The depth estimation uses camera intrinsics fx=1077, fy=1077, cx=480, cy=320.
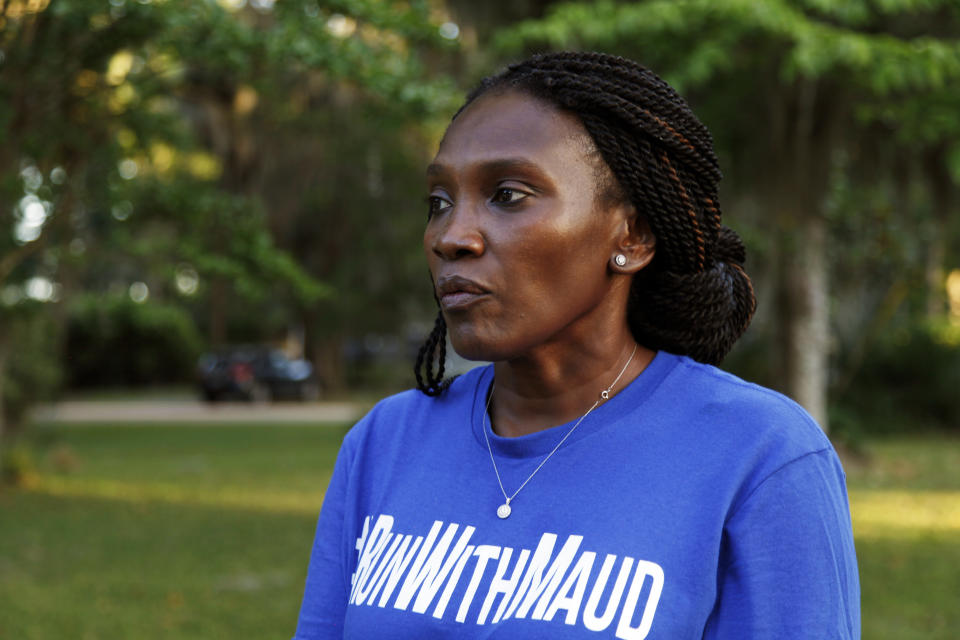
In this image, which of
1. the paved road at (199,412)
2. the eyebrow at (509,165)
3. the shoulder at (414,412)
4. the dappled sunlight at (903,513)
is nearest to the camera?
the eyebrow at (509,165)

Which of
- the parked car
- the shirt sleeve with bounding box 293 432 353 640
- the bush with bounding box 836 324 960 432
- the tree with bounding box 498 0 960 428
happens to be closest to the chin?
the shirt sleeve with bounding box 293 432 353 640

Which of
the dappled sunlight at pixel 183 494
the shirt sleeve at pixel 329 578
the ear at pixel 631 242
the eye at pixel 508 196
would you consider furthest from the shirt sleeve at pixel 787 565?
the dappled sunlight at pixel 183 494

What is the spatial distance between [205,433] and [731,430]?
18653 millimetres

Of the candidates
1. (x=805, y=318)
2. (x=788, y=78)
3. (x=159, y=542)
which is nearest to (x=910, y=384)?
(x=805, y=318)

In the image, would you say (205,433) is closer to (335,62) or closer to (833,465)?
(335,62)

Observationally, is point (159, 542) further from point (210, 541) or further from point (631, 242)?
point (631, 242)

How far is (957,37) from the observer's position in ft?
33.0

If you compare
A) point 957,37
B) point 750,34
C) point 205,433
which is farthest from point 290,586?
point 205,433

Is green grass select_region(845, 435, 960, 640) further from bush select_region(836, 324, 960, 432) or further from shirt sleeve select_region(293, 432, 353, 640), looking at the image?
shirt sleeve select_region(293, 432, 353, 640)

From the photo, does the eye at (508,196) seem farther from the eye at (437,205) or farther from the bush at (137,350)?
the bush at (137,350)

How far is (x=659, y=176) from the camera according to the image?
1.74 metres

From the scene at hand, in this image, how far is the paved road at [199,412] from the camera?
22406 mm

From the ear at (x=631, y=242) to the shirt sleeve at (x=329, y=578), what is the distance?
624 millimetres

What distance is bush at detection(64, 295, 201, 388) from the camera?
104 ft
